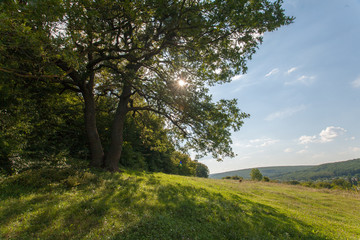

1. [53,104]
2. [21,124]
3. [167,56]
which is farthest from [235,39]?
[53,104]

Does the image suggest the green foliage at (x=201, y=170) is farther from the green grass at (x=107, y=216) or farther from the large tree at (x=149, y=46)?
the green grass at (x=107, y=216)

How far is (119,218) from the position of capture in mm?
6320

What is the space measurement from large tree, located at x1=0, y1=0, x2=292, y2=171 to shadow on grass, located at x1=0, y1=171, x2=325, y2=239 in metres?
5.98

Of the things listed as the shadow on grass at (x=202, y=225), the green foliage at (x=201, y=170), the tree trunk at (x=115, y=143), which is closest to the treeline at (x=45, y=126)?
the tree trunk at (x=115, y=143)

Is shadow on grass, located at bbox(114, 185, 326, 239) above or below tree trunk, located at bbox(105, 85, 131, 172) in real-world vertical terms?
below

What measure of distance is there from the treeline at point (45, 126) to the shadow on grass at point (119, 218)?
3549 mm

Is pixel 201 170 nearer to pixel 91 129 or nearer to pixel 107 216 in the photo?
pixel 91 129

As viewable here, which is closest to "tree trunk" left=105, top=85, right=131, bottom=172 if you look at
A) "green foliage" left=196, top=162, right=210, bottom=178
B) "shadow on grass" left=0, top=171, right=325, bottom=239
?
"shadow on grass" left=0, top=171, right=325, bottom=239

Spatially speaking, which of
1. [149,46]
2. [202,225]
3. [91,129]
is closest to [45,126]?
[91,129]

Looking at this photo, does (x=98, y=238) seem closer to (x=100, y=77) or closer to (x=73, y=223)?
(x=73, y=223)

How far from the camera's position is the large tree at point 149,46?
8.37m

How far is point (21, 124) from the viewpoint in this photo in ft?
33.4

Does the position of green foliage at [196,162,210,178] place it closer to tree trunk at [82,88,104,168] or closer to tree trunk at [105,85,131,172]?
tree trunk at [105,85,131,172]

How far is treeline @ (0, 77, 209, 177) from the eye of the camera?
390 inches
